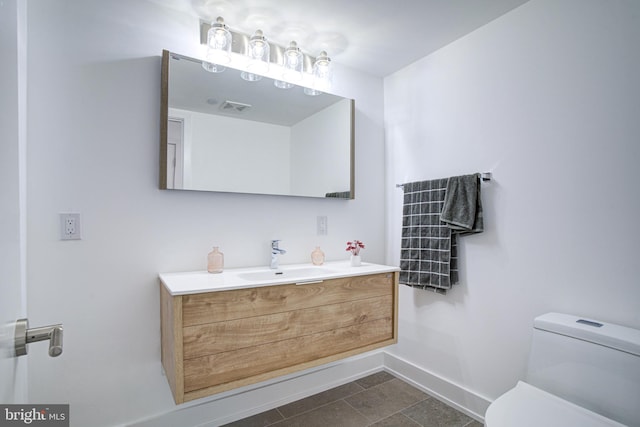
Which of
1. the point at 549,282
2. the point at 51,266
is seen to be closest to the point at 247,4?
the point at 51,266

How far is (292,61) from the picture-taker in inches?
76.1

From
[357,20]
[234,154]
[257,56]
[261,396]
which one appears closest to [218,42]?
[257,56]

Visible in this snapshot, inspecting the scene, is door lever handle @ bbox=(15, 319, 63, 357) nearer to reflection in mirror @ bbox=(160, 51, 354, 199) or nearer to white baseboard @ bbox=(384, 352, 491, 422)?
reflection in mirror @ bbox=(160, 51, 354, 199)

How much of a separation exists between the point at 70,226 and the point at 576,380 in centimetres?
227

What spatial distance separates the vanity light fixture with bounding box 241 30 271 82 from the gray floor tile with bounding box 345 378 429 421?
6.87ft

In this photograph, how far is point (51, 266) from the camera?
141 cm

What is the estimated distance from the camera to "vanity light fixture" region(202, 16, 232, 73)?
1.68 m

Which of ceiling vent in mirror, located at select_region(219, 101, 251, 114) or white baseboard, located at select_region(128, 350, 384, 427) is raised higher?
ceiling vent in mirror, located at select_region(219, 101, 251, 114)

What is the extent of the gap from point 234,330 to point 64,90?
1.35 metres

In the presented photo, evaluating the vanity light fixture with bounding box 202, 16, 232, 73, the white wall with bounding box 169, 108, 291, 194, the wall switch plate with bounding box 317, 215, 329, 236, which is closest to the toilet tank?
the wall switch plate with bounding box 317, 215, 329, 236

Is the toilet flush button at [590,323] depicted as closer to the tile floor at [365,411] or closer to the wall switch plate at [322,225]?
A: the tile floor at [365,411]

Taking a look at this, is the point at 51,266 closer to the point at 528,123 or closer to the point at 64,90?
the point at 64,90

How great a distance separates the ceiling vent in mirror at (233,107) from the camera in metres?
1.81

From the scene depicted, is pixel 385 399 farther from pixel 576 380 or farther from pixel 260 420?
pixel 576 380
